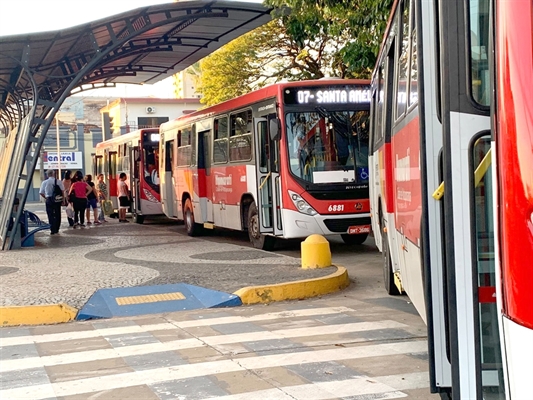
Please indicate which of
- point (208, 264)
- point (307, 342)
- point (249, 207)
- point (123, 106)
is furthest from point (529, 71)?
point (123, 106)

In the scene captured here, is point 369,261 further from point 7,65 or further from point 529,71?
point 529,71

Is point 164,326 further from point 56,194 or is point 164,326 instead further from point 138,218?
point 138,218

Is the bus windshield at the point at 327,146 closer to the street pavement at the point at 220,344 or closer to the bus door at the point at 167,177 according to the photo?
the street pavement at the point at 220,344

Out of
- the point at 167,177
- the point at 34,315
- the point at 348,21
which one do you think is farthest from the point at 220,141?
the point at 34,315

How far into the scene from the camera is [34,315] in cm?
914

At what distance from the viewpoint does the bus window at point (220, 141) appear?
17.3 meters

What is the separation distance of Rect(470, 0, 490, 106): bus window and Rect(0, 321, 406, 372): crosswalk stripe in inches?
174

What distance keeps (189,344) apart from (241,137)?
909cm

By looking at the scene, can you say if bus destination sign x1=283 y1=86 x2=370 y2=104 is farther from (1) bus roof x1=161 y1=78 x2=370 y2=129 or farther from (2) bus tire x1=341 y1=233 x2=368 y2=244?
(2) bus tire x1=341 y1=233 x2=368 y2=244

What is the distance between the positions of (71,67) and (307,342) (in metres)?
13.7

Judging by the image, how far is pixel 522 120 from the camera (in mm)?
2826

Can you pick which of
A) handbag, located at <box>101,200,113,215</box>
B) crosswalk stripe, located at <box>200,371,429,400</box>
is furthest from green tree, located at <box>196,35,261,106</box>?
crosswalk stripe, located at <box>200,371,429,400</box>

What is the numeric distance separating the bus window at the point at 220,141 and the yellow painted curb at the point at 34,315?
8.43 meters

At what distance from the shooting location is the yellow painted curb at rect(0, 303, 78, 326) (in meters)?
9.07
